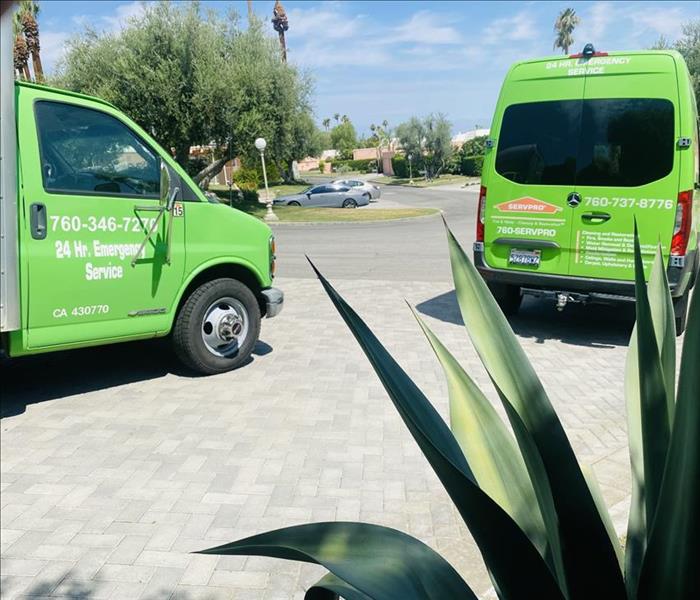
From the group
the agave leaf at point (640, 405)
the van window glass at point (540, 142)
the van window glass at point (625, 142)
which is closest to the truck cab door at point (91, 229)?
the van window glass at point (540, 142)

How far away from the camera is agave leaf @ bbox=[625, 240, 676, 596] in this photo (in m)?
1.59

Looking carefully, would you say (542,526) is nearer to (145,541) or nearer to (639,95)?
(145,541)

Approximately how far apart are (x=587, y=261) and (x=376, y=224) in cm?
1678

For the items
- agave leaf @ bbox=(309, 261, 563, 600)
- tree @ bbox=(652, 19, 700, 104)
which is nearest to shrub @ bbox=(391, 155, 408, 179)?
tree @ bbox=(652, 19, 700, 104)

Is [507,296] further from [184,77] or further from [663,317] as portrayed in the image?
[184,77]

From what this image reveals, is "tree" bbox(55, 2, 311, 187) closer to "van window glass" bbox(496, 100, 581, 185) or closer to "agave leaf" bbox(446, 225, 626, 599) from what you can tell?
"van window glass" bbox(496, 100, 581, 185)

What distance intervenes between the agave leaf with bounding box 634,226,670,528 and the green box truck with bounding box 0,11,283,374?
3.80 meters

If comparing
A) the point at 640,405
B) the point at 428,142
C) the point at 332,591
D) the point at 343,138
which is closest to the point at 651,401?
the point at 640,405

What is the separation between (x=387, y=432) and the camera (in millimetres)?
4559

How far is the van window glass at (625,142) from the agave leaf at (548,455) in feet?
17.3

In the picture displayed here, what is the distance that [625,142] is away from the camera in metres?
6.38

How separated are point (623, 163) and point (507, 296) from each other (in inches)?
84.8

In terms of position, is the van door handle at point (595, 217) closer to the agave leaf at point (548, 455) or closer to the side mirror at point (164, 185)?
the side mirror at point (164, 185)

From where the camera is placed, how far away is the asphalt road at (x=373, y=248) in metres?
12.0
